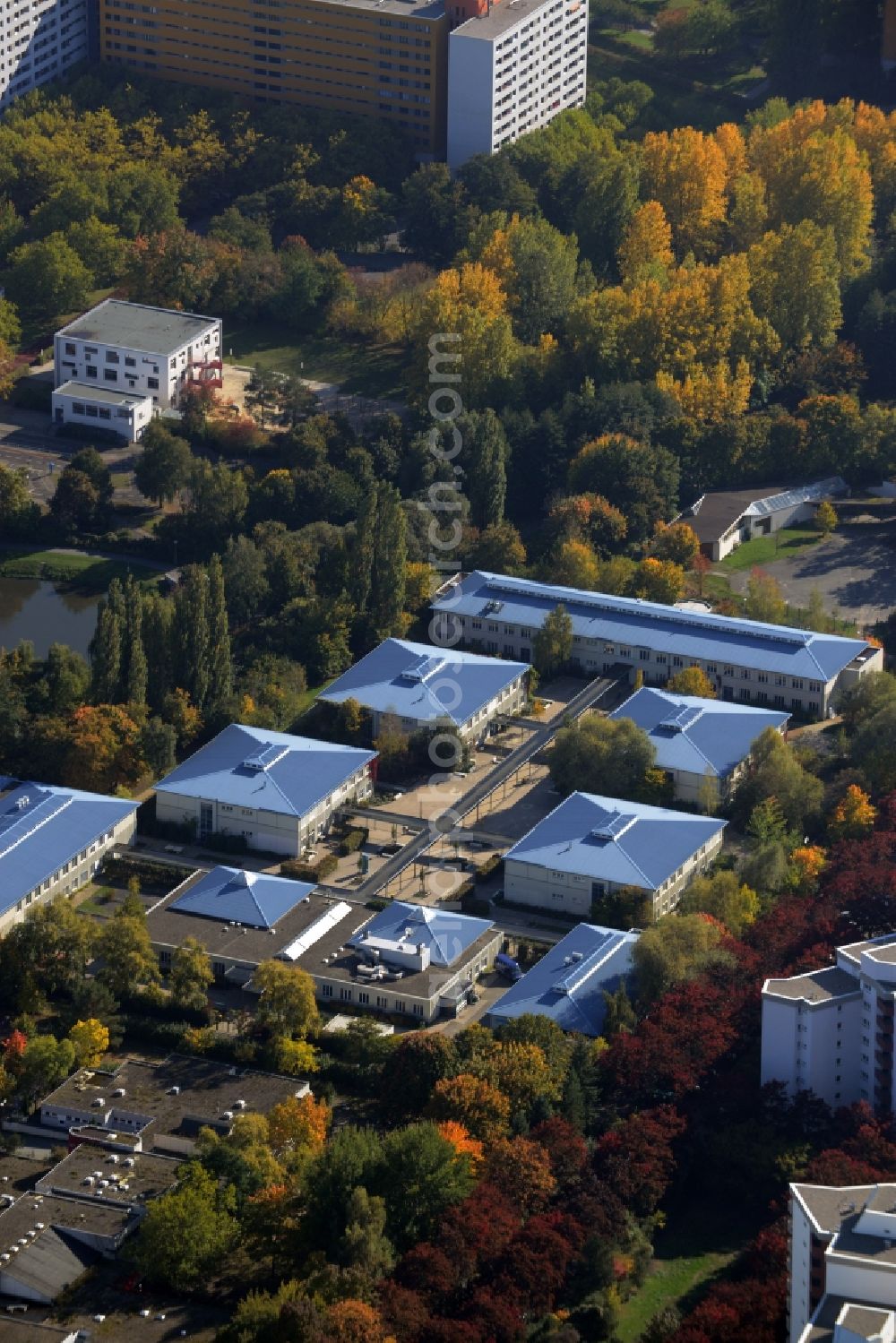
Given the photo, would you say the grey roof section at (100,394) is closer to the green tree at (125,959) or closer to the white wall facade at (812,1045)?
the green tree at (125,959)

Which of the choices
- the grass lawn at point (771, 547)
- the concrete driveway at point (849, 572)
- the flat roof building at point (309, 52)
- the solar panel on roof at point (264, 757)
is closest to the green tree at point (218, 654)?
the solar panel on roof at point (264, 757)

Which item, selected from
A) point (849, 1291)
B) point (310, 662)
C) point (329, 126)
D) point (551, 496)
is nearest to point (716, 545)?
point (551, 496)

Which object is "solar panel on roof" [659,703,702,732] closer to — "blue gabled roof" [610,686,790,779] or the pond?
"blue gabled roof" [610,686,790,779]

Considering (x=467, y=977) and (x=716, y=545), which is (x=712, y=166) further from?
(x=467, y=977)

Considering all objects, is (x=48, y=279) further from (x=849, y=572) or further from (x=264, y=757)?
(x=264, y=757)

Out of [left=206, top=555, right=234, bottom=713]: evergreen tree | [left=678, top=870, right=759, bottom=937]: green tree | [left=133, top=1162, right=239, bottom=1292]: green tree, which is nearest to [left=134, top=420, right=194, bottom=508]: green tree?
[left=206, top=555, right=234, bottom=713]: evergreen tree

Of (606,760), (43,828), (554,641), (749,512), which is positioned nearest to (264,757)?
(43,828)
